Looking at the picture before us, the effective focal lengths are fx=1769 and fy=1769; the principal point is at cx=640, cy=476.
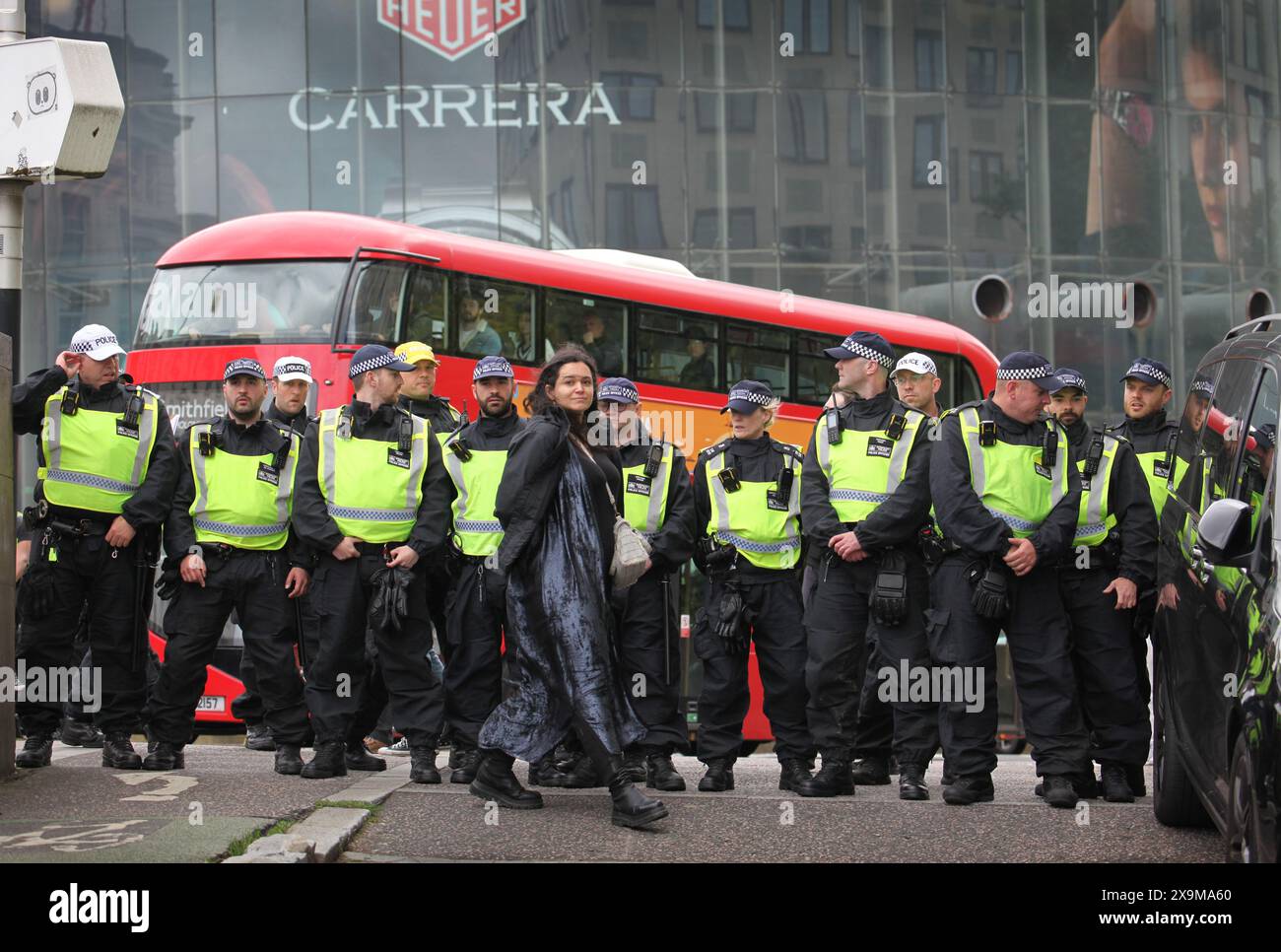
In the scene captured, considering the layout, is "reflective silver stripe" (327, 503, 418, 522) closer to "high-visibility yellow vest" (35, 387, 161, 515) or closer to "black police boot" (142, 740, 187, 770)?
"high-visibility yellow vest" (35, 387, 161, 515)

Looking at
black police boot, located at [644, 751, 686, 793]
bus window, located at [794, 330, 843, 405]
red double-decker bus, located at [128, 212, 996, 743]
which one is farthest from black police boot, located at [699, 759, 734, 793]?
bus window, located at [794, 330, 843, 405]

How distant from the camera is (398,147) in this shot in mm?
25781

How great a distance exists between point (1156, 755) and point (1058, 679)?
0.61 m

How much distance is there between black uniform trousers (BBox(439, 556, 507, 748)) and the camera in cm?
791

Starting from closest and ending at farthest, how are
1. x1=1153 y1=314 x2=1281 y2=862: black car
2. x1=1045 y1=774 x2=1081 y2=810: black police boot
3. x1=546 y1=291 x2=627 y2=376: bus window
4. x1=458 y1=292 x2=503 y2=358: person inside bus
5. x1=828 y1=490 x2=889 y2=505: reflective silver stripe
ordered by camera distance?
1. x1=1153 y1=314 x2=1281 y2=862: black car
2. x1=1045 y1=774 x2=1081 y2=810: black police boot
3. x1=828 y1=490 x2=889 y2=505: reflective silver stripe
4. x1=458 y1=292 x2=503 y2=358: person inside bus
5. x1=546 y1=291 x2=627 y2=376: bus window

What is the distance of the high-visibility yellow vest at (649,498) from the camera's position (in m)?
8.27

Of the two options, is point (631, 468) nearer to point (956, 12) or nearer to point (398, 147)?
point (398, 147)

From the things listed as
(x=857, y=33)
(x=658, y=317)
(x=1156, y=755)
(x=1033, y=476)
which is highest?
(x=857, y=33)

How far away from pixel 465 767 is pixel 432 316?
6.58m

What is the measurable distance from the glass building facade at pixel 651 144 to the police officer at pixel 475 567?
58.2ft

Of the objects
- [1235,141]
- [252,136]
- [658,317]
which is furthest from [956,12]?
[658,317]

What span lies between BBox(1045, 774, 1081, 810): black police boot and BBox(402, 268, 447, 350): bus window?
7565mm
